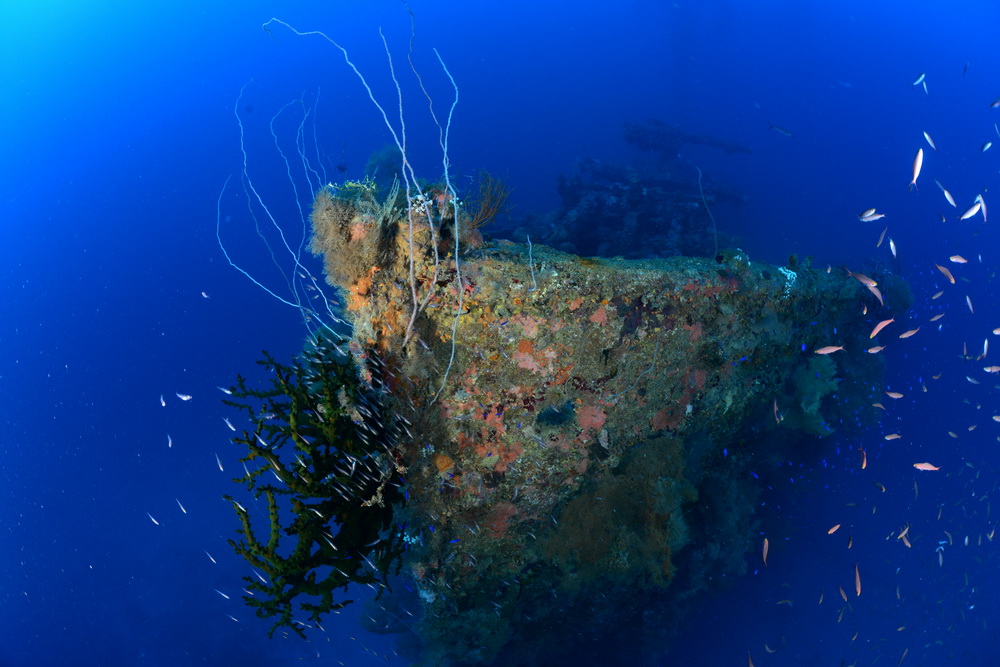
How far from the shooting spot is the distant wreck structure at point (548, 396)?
5.14 m

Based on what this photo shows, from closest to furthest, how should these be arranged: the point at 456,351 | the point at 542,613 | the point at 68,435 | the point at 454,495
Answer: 1. the point at 456,351
2. the point at 454,495
3. the point at 542,613
4. the point at 68,435

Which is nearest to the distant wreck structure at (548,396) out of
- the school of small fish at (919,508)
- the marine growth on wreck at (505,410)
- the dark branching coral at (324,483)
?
the marine growth on wreck at (505,410)

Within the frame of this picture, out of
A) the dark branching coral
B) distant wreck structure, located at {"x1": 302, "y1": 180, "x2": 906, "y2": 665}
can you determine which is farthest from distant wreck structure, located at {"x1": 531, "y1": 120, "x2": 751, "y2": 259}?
the dark branching coral

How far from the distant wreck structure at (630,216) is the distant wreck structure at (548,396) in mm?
4108

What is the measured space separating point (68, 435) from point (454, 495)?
30332mm

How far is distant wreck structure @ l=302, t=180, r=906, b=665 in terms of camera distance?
514 centimetres

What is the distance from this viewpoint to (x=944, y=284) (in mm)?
17000

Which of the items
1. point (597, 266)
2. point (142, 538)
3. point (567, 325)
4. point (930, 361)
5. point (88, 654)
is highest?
point (930, 361)

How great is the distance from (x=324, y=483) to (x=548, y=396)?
265 cm

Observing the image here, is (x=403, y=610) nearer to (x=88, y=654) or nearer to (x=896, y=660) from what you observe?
(x=896, y=660)

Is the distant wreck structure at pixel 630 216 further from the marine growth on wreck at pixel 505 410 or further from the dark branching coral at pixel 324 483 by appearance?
the dark branching coral at pixel 324 483

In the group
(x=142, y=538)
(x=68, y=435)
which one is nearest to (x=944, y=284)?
(x=142, y=538)

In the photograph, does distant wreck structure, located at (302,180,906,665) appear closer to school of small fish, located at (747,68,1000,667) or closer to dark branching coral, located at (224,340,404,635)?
dark branching coral, located at (224,340,404,635)

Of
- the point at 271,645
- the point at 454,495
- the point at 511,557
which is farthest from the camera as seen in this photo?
the point at 271,645
